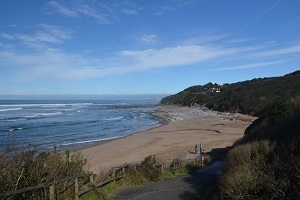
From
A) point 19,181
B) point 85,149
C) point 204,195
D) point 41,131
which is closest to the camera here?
point 19,181

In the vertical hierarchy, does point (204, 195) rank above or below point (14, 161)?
below

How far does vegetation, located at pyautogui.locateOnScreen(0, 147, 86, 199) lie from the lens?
572 cm

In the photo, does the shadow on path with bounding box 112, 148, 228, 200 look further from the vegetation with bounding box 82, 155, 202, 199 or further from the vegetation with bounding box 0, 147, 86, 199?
the vegetation with bounding box 0, 147, 86, 199

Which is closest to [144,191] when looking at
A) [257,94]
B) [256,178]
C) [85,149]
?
[256,178]

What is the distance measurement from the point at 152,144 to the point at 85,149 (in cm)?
657

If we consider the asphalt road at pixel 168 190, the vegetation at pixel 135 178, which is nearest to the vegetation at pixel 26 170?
the vegetation at pixel 135 178

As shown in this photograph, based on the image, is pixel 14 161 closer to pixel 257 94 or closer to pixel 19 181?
pixel 19 181

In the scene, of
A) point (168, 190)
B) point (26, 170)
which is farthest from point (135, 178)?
point (26, 170)

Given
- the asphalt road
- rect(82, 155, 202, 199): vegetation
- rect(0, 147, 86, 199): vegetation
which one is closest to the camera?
rect(0, 147, 86, 199): vegetation

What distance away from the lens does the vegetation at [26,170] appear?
5719 mm

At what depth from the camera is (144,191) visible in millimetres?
9836

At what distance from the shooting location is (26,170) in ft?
20.3

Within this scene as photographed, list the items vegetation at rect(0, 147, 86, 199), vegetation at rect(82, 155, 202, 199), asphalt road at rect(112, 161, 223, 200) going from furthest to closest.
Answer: vegetation at rect(82, 155, 202, 199) < asphalt road at rect(112, 161, 223, 200) < vegetation at rect(0, 147, 86, 199)

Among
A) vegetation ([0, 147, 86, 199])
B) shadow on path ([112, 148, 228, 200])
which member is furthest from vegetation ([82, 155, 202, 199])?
vegetation ([0, 147, 86, 199])
